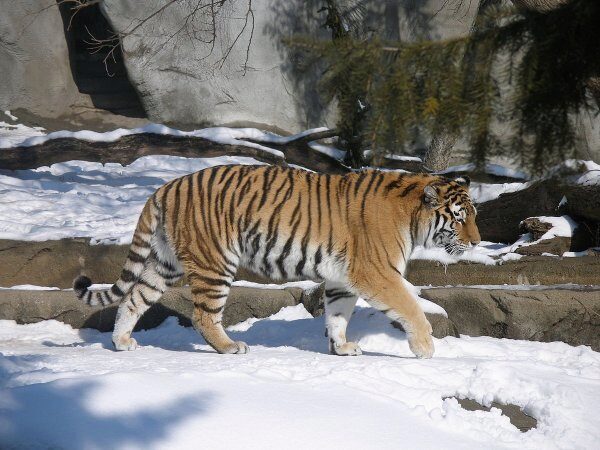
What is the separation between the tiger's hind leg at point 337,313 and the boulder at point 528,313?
85 cm

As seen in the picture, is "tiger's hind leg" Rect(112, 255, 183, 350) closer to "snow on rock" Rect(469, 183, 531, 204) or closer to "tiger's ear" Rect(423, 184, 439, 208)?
"tiger's ear" Rect(423, 184, 439, 208)

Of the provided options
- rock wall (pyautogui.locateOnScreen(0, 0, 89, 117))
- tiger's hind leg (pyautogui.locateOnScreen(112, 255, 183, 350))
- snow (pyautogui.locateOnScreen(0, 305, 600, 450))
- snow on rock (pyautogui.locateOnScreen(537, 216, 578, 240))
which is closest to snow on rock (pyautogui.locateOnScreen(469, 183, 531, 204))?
snow on rock (pyautogui.locateOnScreen(537, 216, 578, 240))

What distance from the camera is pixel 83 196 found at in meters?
9.64

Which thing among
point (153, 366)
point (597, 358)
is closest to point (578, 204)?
point (597, 358)

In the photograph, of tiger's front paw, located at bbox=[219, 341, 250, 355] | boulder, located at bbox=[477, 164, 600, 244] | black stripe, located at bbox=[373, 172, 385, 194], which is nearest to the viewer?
tiger's front paw, located at bbox=[219, 341, 250, 355]

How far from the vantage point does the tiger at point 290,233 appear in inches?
218

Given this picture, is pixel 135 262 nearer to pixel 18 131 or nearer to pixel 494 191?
pixel 494 191

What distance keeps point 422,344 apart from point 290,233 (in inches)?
46.8

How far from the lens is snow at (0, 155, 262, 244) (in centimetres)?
756

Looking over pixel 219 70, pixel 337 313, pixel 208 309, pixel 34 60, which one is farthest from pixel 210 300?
pixel 34 60

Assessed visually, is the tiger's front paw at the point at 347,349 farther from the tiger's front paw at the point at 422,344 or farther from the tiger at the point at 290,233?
the tiger's front paw at the point at 422,344

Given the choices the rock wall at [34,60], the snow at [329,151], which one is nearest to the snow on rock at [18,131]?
the rock wall at [34,60]

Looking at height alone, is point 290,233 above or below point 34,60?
below

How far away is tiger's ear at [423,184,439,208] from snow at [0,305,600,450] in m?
0.99
